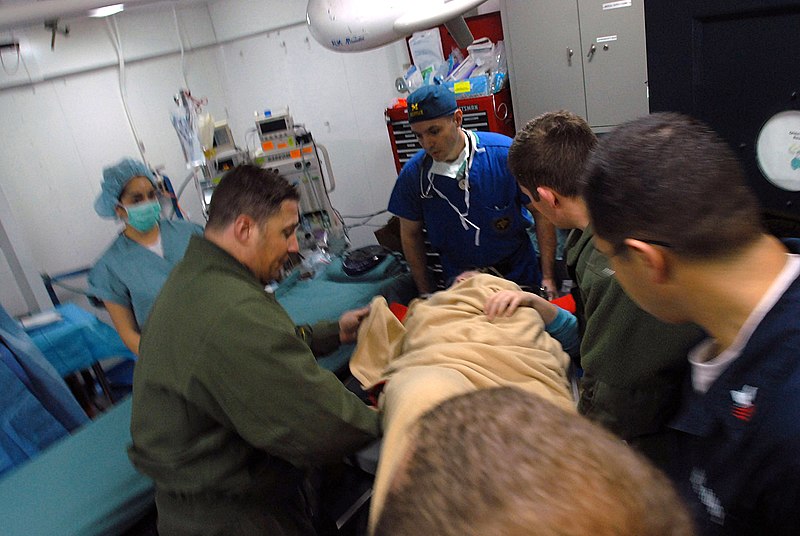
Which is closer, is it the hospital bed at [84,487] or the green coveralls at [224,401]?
the green coveralls at [224,401]

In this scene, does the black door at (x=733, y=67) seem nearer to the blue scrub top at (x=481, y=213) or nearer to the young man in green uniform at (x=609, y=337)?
the young man in green uniform at (x=609, y=337)

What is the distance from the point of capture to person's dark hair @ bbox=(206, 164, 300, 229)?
1605 millimetres

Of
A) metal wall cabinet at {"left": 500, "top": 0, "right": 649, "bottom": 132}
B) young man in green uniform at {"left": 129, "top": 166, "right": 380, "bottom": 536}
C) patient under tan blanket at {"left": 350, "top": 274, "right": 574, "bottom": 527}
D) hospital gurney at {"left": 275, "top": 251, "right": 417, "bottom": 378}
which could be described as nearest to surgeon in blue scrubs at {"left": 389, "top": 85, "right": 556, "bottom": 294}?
hospital gurney at {"left": 275, "top": 251, "right": 417, "bottom": 378}

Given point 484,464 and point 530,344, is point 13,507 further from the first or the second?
point 484,464

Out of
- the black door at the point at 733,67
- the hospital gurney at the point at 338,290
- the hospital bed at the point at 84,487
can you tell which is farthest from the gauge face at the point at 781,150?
the hospital gurney at the point at 338,290

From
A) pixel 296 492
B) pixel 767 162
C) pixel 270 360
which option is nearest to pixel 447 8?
pixel 767 162

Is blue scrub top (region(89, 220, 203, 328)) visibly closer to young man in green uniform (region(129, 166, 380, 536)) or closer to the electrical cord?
young man in green uniform (region(129, 166, 380, 536))

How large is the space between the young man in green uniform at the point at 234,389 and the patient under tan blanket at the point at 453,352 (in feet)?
0.77

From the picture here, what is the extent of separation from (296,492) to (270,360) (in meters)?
0.70

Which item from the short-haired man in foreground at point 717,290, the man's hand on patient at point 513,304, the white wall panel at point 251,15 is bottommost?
the man's hand on patient at point 513,304

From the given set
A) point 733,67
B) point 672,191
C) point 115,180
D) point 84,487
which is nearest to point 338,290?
point 115,180

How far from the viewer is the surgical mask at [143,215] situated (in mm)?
2691

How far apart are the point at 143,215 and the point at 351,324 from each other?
1.17 metres

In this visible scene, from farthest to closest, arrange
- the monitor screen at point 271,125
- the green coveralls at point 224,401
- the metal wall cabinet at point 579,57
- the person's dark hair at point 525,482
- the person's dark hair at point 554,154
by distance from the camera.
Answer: the monitor screen at point 271,125 → the metal wall cabinet at point 579,57 → the person's dark hair at point 554,154 → the green coveralls at point 224,401 → the person's dark hair at point 525,482
